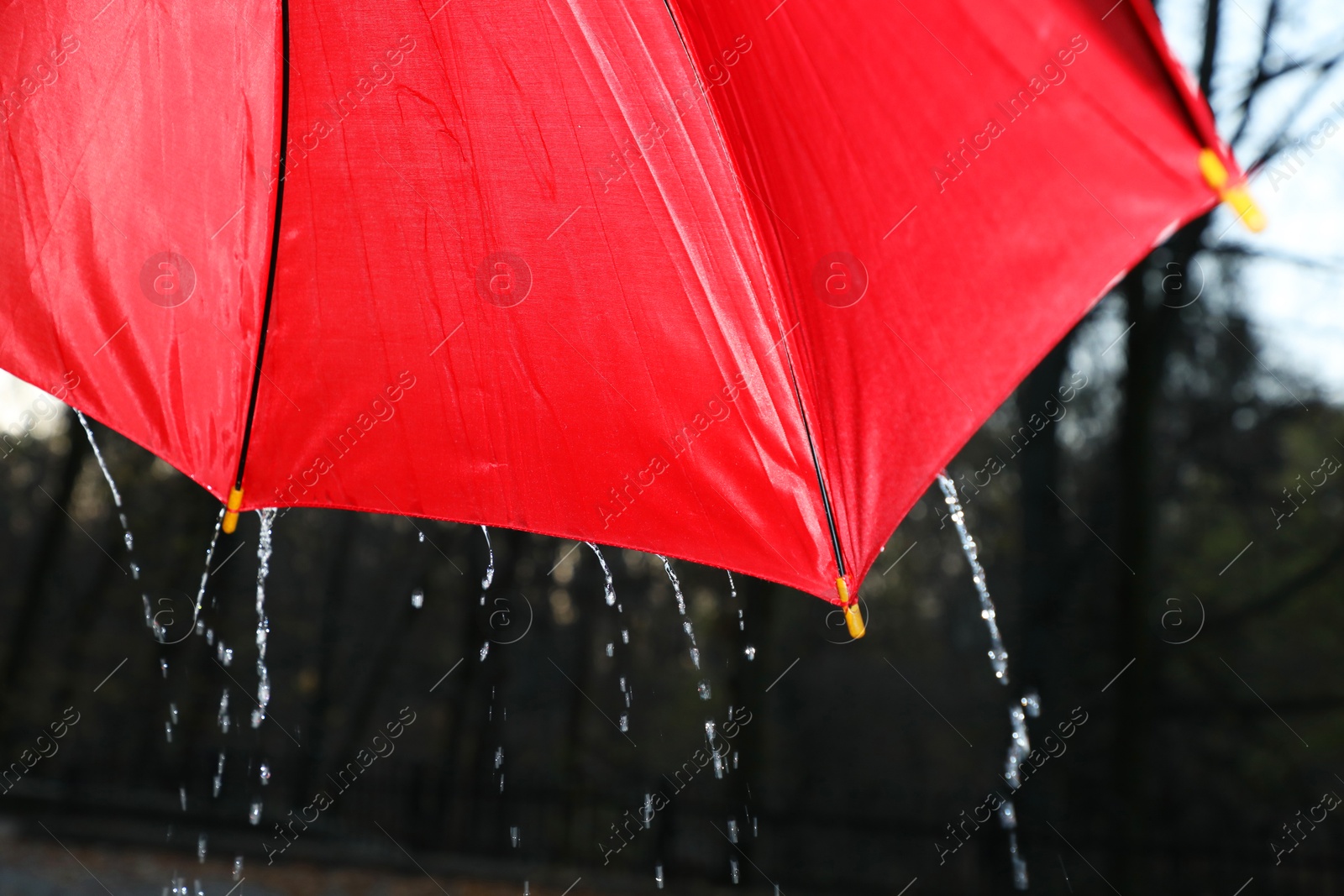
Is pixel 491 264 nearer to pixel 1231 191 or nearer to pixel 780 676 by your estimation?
pixel 1231 191

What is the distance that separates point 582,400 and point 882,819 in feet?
32.0

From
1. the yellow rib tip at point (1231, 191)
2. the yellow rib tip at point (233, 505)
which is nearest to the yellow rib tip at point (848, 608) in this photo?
the yellow rib tip at point (1231, 191)

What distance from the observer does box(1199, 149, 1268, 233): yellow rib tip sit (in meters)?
1.59

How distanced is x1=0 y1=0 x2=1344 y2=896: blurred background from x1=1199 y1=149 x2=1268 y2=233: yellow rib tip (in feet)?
10.9

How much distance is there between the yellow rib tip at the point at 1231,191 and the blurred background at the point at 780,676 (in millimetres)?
3325

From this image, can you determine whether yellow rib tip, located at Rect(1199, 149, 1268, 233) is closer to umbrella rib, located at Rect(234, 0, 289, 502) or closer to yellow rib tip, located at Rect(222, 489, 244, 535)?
umbrella rib, located at Rect(234, 0, 289, 502)

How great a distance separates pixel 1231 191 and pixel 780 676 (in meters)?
23.2

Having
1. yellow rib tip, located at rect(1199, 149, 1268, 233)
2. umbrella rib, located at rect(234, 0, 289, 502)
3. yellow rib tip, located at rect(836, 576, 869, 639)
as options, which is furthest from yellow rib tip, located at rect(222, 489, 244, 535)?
yellow rib tip, located at rect(1199, 149, 1268, 233)

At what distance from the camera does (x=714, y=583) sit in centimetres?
1716

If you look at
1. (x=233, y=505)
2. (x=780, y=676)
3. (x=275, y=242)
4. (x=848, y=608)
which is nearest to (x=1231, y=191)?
(x=848, y=608)

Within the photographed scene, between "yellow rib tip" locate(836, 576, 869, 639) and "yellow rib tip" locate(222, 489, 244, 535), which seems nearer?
"yellow rib tip" locate(836, 576, 869, 639)

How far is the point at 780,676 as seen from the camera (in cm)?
2394

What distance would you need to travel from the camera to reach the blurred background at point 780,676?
900 centimetres

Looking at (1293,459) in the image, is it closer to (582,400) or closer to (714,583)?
(714,583)
